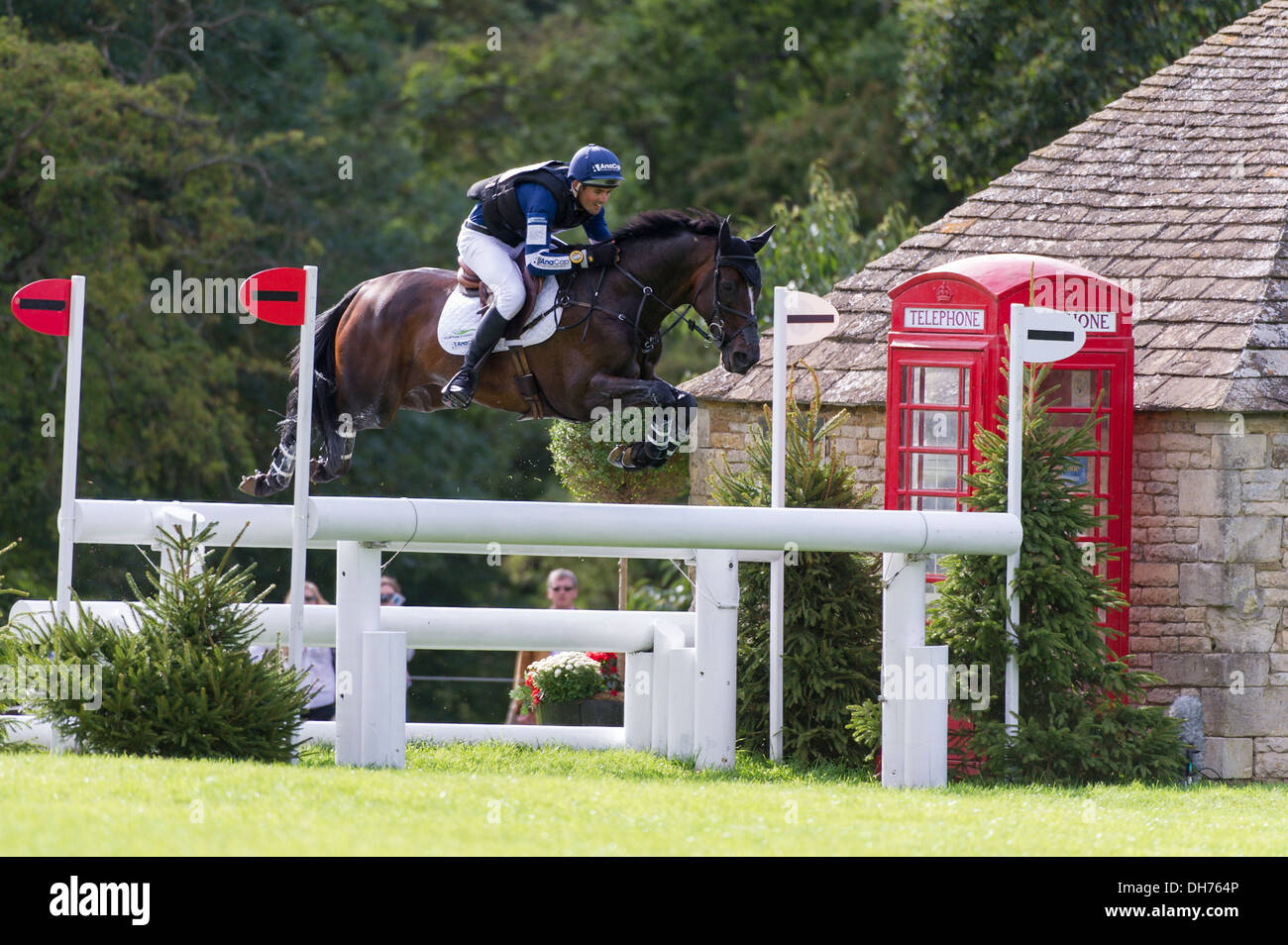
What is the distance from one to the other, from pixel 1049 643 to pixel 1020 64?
14.4 m

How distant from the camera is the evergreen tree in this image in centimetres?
961

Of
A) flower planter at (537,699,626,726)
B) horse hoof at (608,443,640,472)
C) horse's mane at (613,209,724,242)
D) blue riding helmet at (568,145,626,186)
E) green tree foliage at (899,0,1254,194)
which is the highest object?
green tree foliage at (899,0,1254,194)

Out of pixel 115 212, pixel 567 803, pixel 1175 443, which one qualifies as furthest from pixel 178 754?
pixel 115 212

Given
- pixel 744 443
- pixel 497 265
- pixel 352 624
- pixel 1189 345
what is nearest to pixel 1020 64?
pixel 744 443

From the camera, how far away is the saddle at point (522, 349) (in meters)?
8.72

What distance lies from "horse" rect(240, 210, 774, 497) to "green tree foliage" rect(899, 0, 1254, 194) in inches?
565

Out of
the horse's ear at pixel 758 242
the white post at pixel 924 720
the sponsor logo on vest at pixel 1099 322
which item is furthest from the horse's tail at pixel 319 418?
the sponsor logo on vest at pixel 1099 322

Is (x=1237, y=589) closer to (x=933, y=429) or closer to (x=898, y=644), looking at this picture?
(x=933, y=429)

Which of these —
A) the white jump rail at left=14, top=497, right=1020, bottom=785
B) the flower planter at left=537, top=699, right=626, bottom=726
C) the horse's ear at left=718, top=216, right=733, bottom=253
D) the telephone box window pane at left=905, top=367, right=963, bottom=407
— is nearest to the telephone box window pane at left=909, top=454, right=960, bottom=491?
the telephone box window pane at left=905, top=367, right=963, bottom=407

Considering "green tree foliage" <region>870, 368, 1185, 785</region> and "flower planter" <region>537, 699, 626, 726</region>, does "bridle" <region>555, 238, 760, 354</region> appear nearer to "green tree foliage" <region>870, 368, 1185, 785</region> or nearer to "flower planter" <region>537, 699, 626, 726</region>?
"green tree foliage" <region>870, 368, 1185, 785</region>

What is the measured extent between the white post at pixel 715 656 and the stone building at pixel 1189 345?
1.61m

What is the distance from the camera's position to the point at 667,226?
349 inches

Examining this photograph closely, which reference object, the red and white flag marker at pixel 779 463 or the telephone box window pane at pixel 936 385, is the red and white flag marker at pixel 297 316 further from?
the telephone box window pane at pixel 936 385

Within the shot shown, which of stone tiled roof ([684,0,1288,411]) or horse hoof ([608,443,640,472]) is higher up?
stone tiled roof ([684,0,1288,411])
